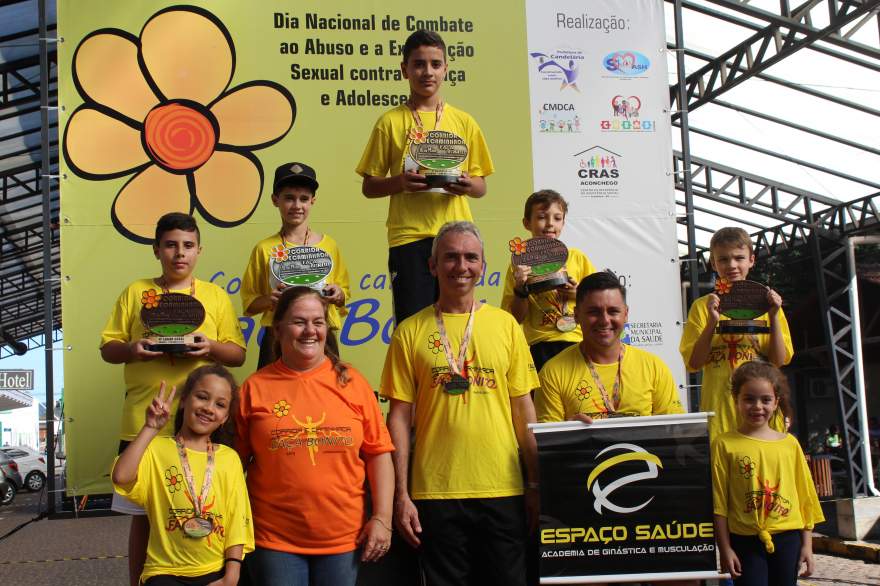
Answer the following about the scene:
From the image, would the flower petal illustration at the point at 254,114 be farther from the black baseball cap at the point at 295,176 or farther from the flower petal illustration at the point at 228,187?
the black baseball cap at the point at 295,176

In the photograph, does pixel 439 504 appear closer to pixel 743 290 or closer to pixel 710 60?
pixel 743 290

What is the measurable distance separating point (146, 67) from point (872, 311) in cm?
1681

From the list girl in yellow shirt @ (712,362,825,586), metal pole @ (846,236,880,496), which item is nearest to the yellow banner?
girl in yellow shirt @ (712,362,825,586)

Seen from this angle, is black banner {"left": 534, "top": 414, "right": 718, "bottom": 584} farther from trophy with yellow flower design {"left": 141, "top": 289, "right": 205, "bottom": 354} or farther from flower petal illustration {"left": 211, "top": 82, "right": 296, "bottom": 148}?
flower petal illustration {"left": 211, "top": 82, "right": 296, "bottom": 148}

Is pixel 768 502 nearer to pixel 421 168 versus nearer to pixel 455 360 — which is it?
pixel 455 360

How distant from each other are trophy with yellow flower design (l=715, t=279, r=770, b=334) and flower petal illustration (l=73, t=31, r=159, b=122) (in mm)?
3857

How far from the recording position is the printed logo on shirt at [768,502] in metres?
3.39

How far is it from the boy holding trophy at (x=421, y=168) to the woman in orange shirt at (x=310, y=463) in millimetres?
1101

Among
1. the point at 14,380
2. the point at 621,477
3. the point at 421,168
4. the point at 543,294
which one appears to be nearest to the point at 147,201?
the point at 421,168

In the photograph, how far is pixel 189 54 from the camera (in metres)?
5.97

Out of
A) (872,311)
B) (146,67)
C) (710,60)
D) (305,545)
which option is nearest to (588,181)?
(146,67)

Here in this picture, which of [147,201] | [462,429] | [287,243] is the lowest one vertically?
[462,429]

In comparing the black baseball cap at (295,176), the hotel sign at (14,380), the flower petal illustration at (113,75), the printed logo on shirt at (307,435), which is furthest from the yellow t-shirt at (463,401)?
the hotel sign at (14,380)

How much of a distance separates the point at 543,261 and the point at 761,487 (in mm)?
1230
